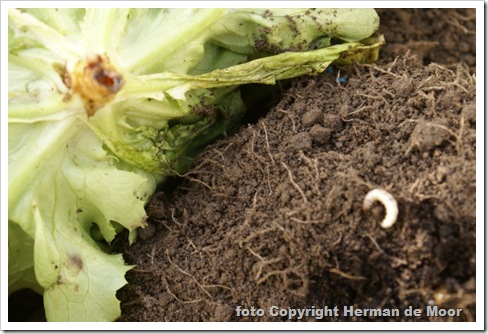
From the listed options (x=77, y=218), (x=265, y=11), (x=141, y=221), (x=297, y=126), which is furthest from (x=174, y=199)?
(x=265, y=11)

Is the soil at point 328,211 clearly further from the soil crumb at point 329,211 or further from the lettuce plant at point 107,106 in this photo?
the lettuce plant at point 107,106

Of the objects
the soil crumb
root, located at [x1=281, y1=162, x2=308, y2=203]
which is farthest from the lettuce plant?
root, located at [x1=281, y1=162, x2=308, y2=203]

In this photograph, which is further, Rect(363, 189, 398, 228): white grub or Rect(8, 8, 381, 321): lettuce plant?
Rect(8, 8, 381, 321): lettuce plant

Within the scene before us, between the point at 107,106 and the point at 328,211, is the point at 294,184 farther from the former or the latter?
the point at 107,106

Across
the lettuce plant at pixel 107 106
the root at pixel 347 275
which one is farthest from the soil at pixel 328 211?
the lettuce plant at pixel 107 106

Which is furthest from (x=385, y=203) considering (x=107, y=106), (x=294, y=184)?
(x=107, y=106)

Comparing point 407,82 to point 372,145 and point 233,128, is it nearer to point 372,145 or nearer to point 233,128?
point 372,145

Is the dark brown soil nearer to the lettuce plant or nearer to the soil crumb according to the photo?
the soil crumb
